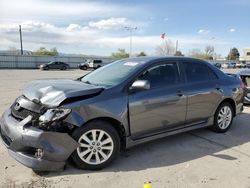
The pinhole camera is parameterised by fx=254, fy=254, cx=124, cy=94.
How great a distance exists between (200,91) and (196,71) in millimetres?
417

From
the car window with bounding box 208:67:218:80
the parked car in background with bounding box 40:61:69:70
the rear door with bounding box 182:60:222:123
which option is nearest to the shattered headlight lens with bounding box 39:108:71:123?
the rear door with bounding box 182:60:222:123

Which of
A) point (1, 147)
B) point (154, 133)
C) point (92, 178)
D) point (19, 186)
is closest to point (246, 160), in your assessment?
point (154, 133)

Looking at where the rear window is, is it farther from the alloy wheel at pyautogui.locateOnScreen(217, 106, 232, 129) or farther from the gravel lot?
the gravel lot

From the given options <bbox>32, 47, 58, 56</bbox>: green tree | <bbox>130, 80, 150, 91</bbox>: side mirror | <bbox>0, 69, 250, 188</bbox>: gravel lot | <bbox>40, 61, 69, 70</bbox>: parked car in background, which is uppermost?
<bbox>32, 47, 58, 56</bbox>: green tree

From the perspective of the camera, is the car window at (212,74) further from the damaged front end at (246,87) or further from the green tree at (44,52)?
the green tree at (44,52)

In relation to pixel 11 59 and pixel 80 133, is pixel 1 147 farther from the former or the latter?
pixel 11 59

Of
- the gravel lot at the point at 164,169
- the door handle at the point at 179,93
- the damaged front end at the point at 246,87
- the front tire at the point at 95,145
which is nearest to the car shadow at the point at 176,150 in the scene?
the gravel lot at the point at 164,169

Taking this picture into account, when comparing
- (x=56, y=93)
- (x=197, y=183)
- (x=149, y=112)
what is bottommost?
(x=197, y=183)

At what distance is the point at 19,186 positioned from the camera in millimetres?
3113

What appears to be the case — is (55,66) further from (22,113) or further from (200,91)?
(22,113)

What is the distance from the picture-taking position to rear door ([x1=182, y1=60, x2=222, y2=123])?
4648 mm

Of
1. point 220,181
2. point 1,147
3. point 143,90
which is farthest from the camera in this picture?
point 1,147

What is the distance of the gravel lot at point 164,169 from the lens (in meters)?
3.25

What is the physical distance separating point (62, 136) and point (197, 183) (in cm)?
185
